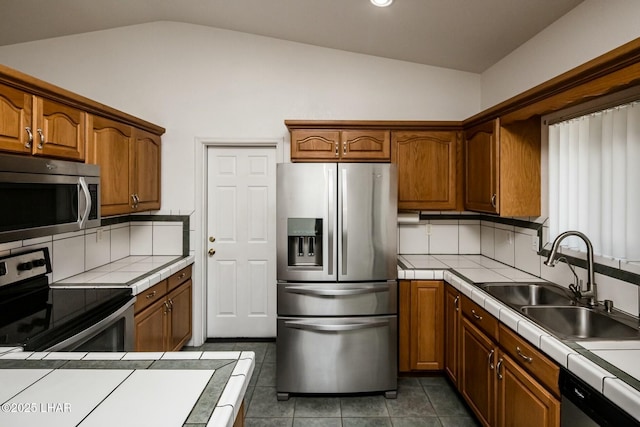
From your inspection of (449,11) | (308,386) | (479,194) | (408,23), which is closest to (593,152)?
(479,194)

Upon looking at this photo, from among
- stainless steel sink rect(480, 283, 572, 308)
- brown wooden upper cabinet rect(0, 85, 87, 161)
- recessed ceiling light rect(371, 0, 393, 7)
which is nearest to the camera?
brown wooden upper cabinet rect(0, 85, 87, 161)

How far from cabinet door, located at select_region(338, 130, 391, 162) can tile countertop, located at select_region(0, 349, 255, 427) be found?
85.0 inches

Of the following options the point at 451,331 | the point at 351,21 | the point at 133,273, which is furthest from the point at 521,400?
the point at 351,21

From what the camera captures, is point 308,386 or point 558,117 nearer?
point 558,117

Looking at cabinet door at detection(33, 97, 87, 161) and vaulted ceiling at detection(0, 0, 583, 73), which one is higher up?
vaulted ceiling at detection(0, 0, 583, 73)

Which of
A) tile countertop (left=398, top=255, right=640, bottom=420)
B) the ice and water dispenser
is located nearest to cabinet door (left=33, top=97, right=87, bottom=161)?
the ice and water dispenser

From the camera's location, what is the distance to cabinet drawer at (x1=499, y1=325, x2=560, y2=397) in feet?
4.97

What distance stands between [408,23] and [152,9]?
212cm

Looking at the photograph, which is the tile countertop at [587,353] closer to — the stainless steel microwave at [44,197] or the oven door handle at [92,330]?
the oven door handle at [92,330]

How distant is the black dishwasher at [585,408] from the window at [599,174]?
2.77 ft

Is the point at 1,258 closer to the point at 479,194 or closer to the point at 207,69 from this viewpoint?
the point at 207,69

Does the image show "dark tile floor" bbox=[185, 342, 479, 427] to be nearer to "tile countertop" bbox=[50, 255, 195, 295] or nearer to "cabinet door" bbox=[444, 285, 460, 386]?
"cabinet door" bbox=[444, 285, 460, 386]

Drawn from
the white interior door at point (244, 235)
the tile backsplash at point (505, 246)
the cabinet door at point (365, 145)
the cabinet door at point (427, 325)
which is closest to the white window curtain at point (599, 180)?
the tile backsplash at point (505, 246)

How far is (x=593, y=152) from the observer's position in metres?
2.12
